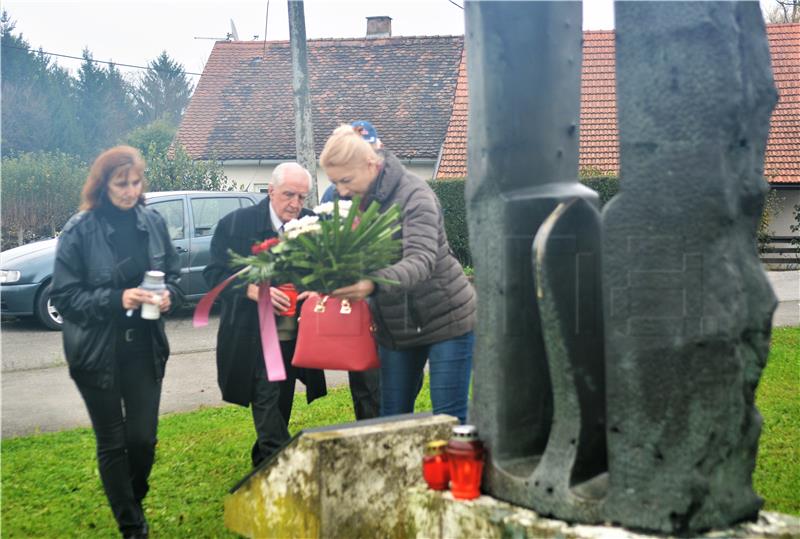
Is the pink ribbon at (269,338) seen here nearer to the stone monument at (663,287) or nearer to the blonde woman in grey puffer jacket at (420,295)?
the blonde woman in grey puffer jacket at (420,295)

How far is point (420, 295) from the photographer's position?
5.01 metres

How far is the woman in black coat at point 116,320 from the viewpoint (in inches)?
198

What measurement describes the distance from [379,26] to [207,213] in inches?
806

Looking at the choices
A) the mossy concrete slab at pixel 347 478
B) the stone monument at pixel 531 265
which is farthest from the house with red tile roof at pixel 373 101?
the stone monument at pixel 531 265

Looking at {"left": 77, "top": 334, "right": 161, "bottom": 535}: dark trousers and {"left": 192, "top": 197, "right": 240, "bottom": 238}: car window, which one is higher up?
{"left": 192, "top": 197, "right": 240, "bottom": 238}: car window

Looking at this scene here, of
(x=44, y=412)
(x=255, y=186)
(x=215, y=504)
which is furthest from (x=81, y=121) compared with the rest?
(x=215, y=504)

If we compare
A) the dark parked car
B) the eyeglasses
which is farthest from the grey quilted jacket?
the dark parked car

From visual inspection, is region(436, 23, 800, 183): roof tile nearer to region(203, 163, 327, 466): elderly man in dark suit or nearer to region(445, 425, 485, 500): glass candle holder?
region(203, 163, 327, 466): elderly man in dark suit

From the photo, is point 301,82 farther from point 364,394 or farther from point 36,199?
point 36,199

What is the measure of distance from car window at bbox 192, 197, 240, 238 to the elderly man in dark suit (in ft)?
Answer: 29.5

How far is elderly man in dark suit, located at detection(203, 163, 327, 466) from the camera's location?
19.3 ft

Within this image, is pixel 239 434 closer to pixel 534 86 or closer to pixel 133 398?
pixel 133 398

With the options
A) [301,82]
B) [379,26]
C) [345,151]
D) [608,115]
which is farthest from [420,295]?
[379,26]

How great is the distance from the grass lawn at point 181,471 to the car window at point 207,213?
617 centimetres
